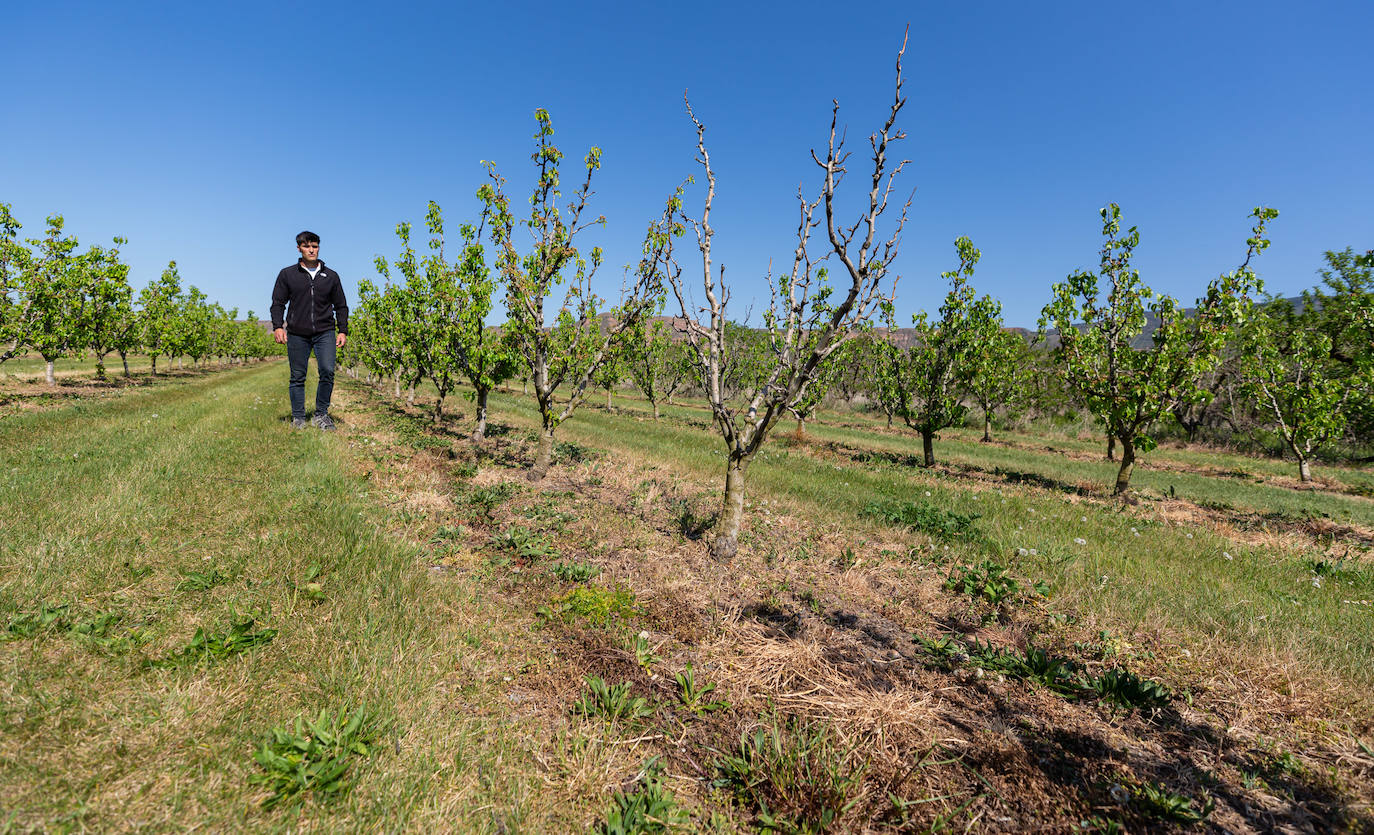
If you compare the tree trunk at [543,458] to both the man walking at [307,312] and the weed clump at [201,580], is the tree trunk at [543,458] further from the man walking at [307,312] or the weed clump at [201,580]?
the weed clump at [201,580]

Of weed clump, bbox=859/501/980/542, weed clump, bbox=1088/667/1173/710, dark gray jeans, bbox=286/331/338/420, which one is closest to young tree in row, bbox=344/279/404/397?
dark gray jeans, bbox=286/331/338/420

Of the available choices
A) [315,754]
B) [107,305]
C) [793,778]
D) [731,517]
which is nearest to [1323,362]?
[731,517]

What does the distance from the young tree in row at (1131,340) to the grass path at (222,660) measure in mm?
16950

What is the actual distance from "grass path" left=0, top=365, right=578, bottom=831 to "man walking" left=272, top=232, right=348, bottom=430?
13.6ft

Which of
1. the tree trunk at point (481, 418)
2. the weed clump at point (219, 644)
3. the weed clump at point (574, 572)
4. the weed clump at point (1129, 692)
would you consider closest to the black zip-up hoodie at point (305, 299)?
the tree trunk at point (481, 418)

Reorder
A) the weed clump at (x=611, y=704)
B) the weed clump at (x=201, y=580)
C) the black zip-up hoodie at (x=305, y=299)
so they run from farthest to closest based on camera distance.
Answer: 1. the black zip-up hoodie at (x=305, y=299)
2. the weed clump at (x=201, y=580)
3. the weed clump at (x=611, y=704)

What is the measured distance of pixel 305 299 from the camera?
361 inches

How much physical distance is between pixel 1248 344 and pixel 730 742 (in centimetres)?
2317

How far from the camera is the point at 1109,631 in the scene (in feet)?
16.0

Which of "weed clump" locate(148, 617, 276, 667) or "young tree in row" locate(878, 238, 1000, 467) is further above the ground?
"young tree in row" locate(878, 238, 1000, 467)

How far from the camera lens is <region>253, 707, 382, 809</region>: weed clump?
2080 millimetres

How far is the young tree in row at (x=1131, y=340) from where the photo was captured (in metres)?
12.6

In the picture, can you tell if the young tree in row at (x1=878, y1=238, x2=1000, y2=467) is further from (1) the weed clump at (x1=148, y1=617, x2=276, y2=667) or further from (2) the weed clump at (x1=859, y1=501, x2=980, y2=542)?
(1) the weed clump at (x1=148, y1=617, x2=276, y2=667)

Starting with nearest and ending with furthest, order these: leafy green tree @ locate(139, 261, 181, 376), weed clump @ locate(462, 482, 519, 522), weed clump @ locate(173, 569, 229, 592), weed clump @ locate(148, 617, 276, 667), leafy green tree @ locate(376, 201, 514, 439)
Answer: weed clump @ locate(148, 617, 276, 667) → weed clump @ locate(173, 569, 229, 592) → weed clump @ locate(462, 482, 519, 522) → leafy green tree @ locate(376, 201, 514, 439) → leafy green tree @ locate(139, 261, 181, 376)
